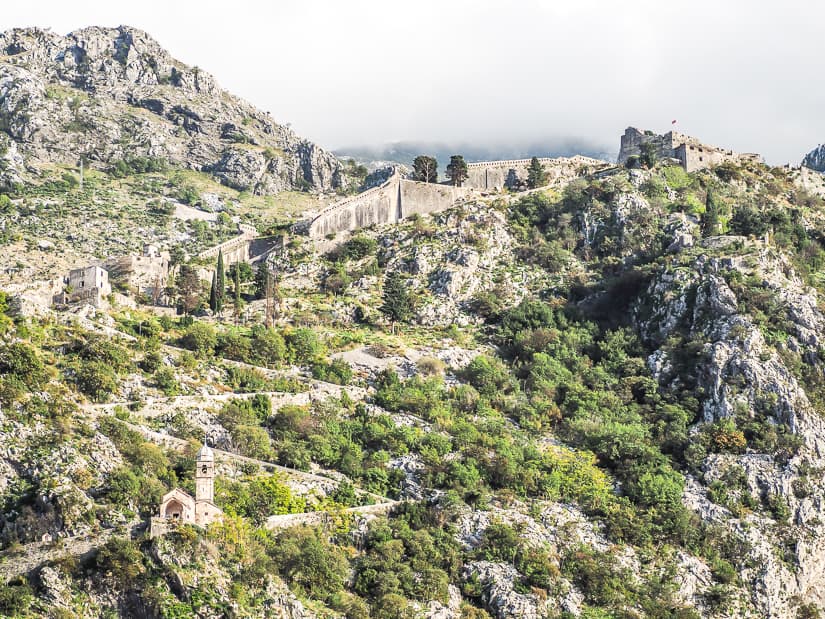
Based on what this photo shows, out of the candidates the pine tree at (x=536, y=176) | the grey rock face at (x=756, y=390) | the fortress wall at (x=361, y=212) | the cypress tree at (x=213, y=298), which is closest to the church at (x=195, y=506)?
the grey rock face at (x=756, y=390)

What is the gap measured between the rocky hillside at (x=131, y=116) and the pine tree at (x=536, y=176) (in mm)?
40787

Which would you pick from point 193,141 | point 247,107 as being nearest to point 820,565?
point 193,141

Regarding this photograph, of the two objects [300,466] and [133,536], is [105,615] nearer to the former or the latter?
[133,536]

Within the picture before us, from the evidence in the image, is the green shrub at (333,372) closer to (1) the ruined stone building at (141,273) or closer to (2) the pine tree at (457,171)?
(1) the ruined stone building at (141,273)

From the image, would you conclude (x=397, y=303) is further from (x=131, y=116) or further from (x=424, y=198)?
(x=131, y=116)

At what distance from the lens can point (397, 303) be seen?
8675 centimetres

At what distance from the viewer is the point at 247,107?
15475cm

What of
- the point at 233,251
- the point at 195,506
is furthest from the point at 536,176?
the point at 195,506

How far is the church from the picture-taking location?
5091 cm

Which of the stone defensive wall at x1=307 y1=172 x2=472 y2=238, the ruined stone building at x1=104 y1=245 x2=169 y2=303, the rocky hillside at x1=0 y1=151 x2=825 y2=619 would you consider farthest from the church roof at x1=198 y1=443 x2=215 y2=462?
the stone defensive wall at x1=307 y1=172 x2=472 y2=238

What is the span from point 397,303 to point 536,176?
2862 centimetres

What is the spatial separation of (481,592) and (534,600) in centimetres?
283

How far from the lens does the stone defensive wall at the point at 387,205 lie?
103 m

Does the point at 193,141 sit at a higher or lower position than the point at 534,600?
higher
